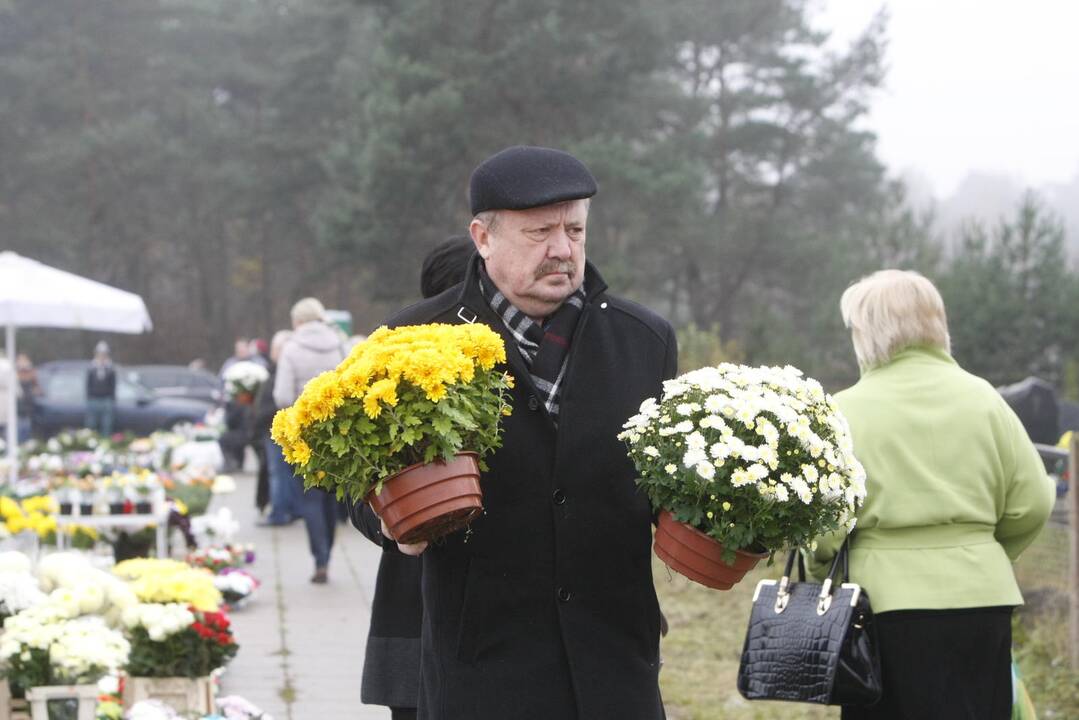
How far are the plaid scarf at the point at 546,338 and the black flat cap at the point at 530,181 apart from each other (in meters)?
0.21

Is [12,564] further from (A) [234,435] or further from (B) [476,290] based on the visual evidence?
(A) [234,435]

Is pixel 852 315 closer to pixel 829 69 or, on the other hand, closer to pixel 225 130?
pixel 829 69

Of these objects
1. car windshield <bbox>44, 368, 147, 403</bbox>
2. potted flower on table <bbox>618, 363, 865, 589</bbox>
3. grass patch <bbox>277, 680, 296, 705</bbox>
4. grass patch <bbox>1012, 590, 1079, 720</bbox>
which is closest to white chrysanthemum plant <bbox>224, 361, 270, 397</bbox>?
grass patch <bbox>277, 680, 296, 705</bbox>

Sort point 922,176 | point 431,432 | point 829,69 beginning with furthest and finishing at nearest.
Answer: point 922,176
point 829,69
point 431,432

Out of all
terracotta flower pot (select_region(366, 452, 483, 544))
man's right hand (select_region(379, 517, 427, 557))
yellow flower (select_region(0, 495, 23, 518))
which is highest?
terracotta flower pot (select_region(366, 452, 483, 544))

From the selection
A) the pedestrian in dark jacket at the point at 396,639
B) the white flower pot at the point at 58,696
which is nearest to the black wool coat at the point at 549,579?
the pedestrian in dark jacket at the point at 396,639

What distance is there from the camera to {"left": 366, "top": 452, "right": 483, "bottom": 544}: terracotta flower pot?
103 inches

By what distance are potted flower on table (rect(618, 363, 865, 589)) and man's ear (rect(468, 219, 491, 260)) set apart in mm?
473

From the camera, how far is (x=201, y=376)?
121 feet

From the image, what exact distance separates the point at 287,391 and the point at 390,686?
719 cm

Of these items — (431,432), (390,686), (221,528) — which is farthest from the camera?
(221,528)

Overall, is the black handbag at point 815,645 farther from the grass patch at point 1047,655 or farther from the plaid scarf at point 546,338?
the grass patch at point 1047,655

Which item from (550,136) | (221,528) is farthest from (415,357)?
(550,136)

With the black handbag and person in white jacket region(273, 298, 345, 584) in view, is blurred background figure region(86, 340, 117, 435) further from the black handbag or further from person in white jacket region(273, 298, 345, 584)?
the black handbag
